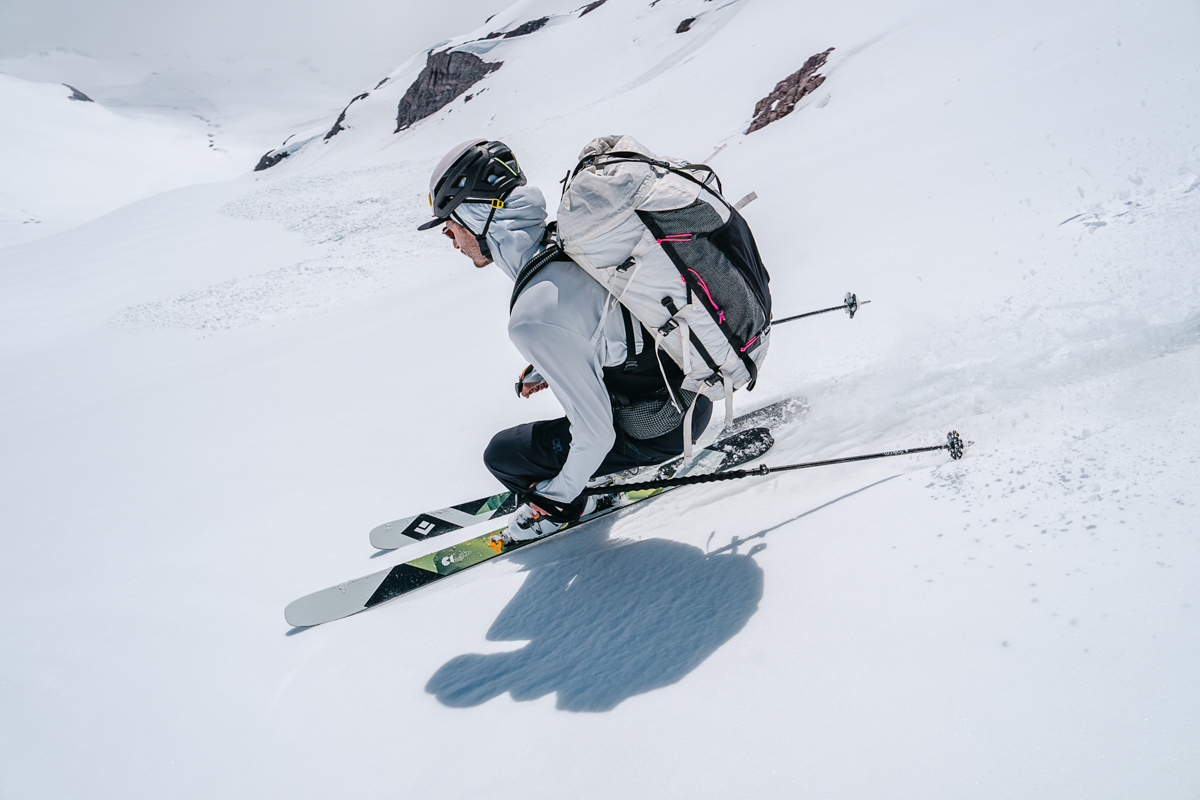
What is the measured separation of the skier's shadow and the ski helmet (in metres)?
1.69

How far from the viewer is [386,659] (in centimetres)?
257

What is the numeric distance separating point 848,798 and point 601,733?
759 mm

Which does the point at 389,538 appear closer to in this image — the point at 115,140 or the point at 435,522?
the point at 435,522

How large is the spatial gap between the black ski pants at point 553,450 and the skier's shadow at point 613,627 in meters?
0.48

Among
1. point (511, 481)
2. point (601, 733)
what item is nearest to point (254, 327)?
point (511, 481)

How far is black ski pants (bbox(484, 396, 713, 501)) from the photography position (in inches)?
106

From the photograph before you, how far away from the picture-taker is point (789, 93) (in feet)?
52.4

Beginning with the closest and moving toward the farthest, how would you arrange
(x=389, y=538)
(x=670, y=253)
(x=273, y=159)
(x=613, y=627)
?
1. (x=670, y=253)
2. (x=613, y=627)
3. (x=389, y=538)
4. (x=273, y=159)

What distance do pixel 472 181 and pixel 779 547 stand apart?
2034 millimetres

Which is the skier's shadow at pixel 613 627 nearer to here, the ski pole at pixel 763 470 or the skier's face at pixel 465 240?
the ski pole at pixel 763 470

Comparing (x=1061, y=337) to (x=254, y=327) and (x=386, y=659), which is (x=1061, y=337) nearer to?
(x=386, y=659)

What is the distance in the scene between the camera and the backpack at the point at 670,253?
2021 millimetres

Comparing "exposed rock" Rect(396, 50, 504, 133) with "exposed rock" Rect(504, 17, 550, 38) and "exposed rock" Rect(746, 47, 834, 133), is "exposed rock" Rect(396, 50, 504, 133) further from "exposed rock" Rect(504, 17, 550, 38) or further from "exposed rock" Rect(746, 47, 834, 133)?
"exposed rock" Rect(746, 47, 834, 133)

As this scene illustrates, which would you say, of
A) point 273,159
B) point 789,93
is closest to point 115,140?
point 273,159
